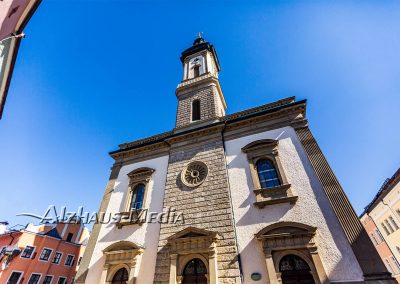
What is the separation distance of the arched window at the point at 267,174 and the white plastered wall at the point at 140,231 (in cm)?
580

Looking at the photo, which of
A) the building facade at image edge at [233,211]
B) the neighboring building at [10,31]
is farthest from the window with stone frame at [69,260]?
the neighboring building at [10,31]

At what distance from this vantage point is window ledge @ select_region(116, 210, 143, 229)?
11531 millimetres

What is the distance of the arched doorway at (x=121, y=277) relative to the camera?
399 inches

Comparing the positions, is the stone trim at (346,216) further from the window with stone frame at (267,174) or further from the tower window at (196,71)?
the tower window at (196,71)

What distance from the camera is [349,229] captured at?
7.70 m

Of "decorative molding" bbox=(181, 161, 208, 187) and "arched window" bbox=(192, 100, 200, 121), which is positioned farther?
"arched window" bbox=(192, 100, 200, 121)

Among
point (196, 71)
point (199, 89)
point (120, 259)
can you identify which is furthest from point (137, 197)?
point (196, 71)

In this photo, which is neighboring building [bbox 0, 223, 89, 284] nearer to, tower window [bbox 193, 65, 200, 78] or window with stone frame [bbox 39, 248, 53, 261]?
window with stone frame [bbox 39, 248, 53, 261]

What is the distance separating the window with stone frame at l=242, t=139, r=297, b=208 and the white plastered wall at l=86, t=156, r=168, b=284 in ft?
18.0

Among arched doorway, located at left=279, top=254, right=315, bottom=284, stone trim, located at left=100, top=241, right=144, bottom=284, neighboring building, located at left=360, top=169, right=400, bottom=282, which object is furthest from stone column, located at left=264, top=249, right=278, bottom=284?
neighboring building, located at left=360, top=169, right=400, bottom=282

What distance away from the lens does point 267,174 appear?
1045 cm

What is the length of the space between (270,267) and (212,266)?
233cm

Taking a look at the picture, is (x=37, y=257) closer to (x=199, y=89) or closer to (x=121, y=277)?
(x=121, y=277)

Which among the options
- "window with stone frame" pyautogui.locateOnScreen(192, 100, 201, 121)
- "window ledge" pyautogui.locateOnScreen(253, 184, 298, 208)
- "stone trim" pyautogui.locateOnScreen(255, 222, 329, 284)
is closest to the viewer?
"stone trim" pyautogui.locateOnScreen(255, 222, 329, 284)
